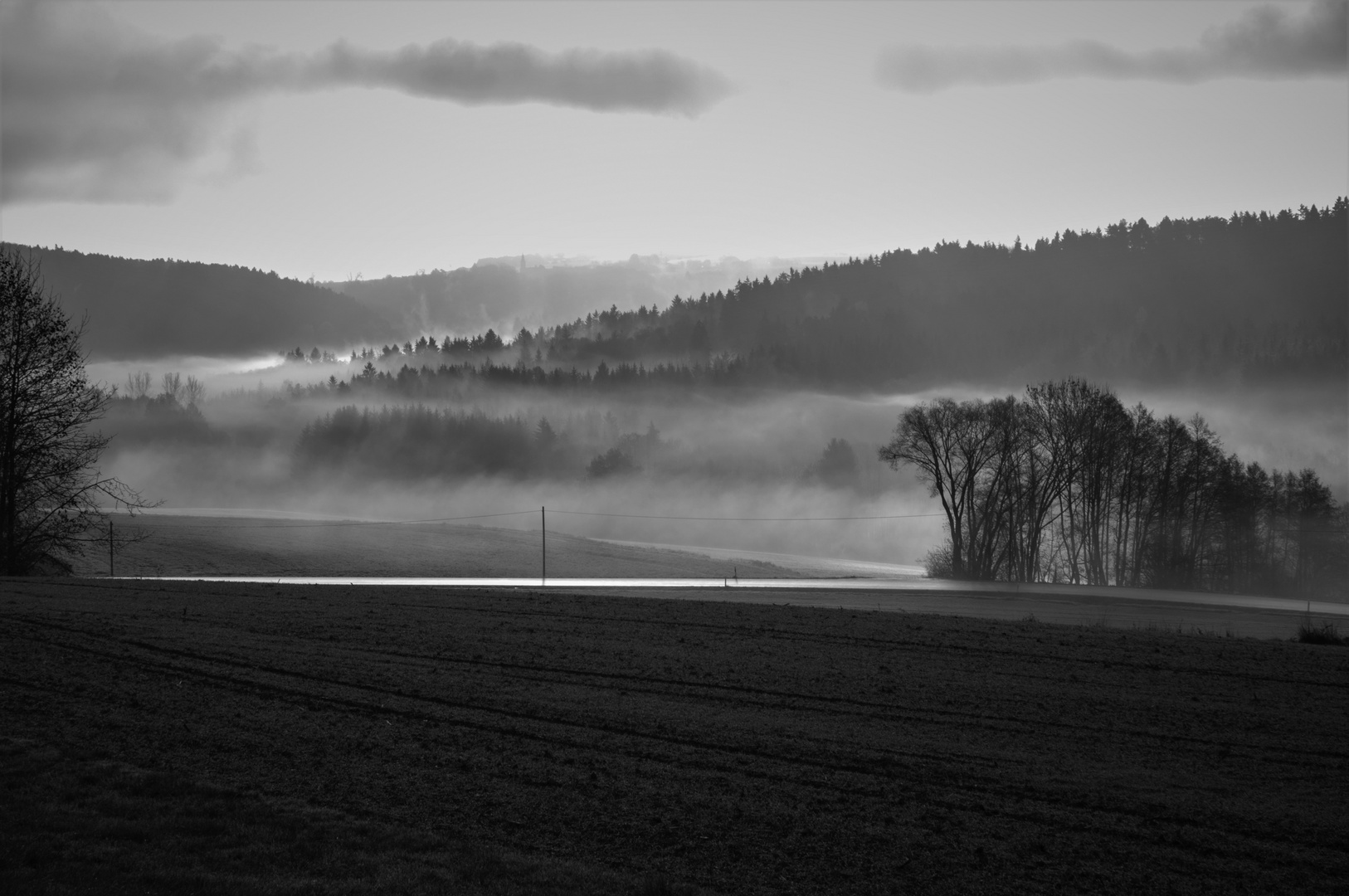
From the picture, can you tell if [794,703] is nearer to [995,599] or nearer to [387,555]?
[995,599]

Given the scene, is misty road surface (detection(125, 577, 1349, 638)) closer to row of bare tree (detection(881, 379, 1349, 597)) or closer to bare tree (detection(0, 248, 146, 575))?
bare tree (detection(0, 248, 146, 575))

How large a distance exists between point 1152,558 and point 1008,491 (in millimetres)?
13200

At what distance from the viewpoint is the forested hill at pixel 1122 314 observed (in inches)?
5940

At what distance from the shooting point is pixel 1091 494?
83562mm

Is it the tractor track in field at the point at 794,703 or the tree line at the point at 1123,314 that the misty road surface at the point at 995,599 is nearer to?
the tractor track in field at the point at 794,703

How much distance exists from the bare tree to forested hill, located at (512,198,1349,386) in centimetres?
13428

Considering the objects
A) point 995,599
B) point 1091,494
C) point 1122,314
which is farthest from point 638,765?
point 1122,314

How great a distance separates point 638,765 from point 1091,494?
252 ft

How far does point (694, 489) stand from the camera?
547 ft

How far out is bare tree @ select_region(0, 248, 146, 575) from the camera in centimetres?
4341

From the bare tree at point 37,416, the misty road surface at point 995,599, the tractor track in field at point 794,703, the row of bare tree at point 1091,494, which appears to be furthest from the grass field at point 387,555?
the tractor track in field at point 794,703

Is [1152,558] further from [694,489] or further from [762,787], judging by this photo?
[694,489]

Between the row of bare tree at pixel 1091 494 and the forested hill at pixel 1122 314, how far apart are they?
194 ft

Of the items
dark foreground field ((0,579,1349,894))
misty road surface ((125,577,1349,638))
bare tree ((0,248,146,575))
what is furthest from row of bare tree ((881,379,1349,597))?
bare tree ((0,248,146,575))
